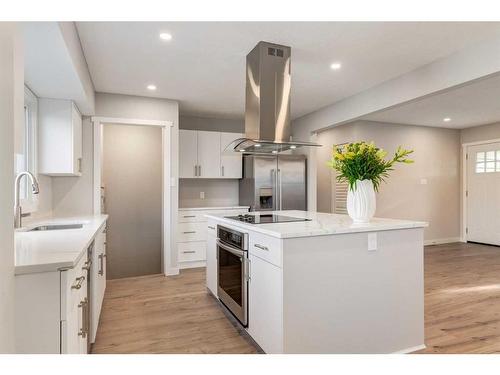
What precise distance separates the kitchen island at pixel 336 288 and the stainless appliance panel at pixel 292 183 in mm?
2805

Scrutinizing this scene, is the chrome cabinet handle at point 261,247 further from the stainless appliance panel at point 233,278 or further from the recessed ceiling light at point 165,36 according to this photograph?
the recessed ceiling light at point 165,36

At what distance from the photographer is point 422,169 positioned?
6.31m

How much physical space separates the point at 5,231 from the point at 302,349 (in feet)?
5.49

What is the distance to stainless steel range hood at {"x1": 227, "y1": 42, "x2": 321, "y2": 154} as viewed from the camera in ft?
8.96

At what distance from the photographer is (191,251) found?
472 centimetres

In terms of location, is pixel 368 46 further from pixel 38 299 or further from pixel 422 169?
pixel 422 169

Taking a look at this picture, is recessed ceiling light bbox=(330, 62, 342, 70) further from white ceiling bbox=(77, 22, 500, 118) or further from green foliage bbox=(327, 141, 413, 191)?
green foliage bbox=(327, 141, 413, 191)

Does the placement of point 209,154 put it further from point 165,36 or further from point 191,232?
point 165,36

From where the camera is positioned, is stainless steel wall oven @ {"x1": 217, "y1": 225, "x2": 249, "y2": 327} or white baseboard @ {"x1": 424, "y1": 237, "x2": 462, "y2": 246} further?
white baseboard @ {"x1": 424, "y1": 237, "x2": 462, "y2": 246}

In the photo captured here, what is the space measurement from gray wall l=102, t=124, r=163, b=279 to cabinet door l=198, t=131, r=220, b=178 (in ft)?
2.11

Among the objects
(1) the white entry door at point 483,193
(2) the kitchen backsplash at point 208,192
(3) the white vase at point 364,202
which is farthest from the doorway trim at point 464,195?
(3) the white vase at point 364,202

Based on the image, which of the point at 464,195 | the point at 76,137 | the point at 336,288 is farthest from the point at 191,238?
the point at 464,195

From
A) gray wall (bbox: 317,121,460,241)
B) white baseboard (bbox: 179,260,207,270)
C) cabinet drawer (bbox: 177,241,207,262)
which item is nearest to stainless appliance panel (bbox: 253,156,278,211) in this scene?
cabinet drawer (bbox: 177,241,207,262)
